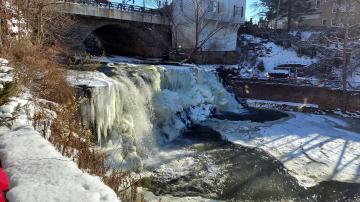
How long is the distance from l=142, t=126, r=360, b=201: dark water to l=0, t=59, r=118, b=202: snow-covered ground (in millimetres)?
5279

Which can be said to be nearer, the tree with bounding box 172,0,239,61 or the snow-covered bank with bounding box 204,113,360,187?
the snow-covered bank with bounding box 204,113,360,187

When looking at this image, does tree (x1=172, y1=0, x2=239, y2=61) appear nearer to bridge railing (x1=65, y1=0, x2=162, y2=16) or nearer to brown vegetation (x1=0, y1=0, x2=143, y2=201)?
bridge railing (x1=65, y1=0, x2=162, y2=16)

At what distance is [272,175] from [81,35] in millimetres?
16678

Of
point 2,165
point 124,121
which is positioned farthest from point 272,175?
point 2,165

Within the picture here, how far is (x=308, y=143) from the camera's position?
16.3 metres

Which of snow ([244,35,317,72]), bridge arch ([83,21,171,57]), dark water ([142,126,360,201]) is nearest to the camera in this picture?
dark water ([142,126,360,201])

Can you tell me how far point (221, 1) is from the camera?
35.6 m

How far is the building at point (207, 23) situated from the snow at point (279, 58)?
3.59 m

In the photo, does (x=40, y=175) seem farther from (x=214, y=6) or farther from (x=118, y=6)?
(x=214, y=6)

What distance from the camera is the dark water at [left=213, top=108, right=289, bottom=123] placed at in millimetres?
20719

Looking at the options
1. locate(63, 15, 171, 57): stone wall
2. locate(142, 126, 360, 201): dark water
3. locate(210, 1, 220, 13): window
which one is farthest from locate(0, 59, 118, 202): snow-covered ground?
locate(210, 1, 220, 13): window

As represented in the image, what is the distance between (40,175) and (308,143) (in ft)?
46.2

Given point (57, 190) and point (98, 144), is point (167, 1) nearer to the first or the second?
point (98, 144)

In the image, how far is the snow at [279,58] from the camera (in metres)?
34.2
